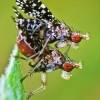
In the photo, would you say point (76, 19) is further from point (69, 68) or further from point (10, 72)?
point (10, 72)

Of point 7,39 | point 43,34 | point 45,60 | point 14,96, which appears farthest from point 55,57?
point 7,39

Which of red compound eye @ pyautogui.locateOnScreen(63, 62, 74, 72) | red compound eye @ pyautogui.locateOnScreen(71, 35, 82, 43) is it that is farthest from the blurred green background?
red compound eye @ pyautogui.locateOnScreen(63, 62, 74, 72)

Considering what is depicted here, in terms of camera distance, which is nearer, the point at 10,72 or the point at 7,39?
the point at 10,72

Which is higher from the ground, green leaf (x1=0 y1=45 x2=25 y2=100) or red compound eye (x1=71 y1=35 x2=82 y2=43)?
red compound eye (x1=71 y1=35 x2=82 y2=43)

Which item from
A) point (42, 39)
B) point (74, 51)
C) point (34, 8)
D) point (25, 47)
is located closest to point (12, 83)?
point (25, 47)

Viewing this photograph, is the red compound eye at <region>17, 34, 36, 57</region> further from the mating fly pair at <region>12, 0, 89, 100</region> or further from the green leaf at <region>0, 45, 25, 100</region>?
the green leaf at <region>0, 45, 25, 100</region>

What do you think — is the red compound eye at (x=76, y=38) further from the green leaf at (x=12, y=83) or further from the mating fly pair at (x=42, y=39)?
the green leaf at (x=12, y=83)
